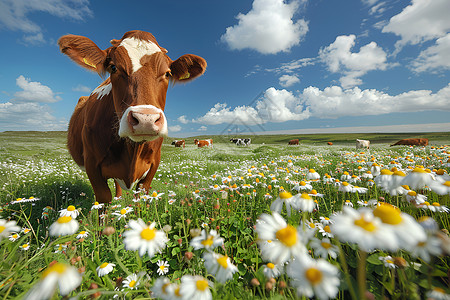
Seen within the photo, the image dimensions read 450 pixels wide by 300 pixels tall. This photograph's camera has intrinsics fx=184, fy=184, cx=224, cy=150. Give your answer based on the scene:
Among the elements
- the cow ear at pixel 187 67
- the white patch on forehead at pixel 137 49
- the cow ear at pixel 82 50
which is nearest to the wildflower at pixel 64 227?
the white patch on forehead at pixel 137 49

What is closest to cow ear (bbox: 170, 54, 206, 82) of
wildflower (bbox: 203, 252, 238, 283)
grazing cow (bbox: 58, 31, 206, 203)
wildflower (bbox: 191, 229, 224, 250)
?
grazing cow (bbox: 58, 31, 206, 203)

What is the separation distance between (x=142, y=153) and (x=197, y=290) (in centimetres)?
336

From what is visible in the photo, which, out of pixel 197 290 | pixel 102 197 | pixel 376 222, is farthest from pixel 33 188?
pixel 376 222

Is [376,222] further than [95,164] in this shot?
No

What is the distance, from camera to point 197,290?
0.93 m

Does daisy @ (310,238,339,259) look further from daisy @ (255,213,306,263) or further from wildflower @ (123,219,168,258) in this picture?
wildflower @ (123,219,168,258)

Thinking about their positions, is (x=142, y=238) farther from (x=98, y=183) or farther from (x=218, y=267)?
(x=98, y=183)

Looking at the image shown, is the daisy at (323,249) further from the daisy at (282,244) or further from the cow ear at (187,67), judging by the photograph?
the cow ear at (187,67)

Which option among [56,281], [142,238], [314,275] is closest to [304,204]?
[314,275]

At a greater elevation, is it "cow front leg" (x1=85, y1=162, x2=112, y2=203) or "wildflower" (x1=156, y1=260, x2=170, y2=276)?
"cow front leg" (x1=85, y1=162, x2=112, y2=203)

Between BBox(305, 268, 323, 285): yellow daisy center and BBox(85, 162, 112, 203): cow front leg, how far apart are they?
3.99 meters

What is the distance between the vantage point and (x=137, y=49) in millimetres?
3033

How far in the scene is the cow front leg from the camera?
3.60 metres

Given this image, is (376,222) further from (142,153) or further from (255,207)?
(142,153)
